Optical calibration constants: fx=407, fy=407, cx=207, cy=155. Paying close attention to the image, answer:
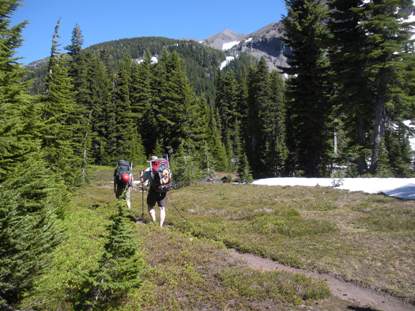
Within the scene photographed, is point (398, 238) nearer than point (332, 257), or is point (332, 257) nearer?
point (332, 257)

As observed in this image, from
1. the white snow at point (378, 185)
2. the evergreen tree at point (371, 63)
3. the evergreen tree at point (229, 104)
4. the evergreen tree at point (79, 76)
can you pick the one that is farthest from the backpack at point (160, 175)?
the evergreen tree at point (229, 104)

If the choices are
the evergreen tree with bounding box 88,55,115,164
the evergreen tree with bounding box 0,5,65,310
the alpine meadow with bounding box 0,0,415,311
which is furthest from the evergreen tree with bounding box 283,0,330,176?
the evergreen tree with bounding box 88,55,115,164

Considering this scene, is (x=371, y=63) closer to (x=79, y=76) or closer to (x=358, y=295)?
(x=358, y=295)

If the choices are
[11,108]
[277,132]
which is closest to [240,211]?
[11,108]

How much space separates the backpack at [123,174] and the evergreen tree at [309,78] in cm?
1842

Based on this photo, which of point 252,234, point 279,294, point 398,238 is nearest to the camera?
point 279,294

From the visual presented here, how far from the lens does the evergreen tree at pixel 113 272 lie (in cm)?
680

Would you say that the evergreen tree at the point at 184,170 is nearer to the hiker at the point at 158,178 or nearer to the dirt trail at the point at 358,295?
the hiker at the point at 158,178

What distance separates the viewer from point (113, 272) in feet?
23.0

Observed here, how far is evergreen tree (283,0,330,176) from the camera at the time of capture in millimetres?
29812

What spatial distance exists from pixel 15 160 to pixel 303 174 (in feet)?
83.6

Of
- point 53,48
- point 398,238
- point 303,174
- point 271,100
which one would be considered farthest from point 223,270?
point 271,100

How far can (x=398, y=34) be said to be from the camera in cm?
2333

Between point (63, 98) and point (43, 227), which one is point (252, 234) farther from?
point (63, 98)
